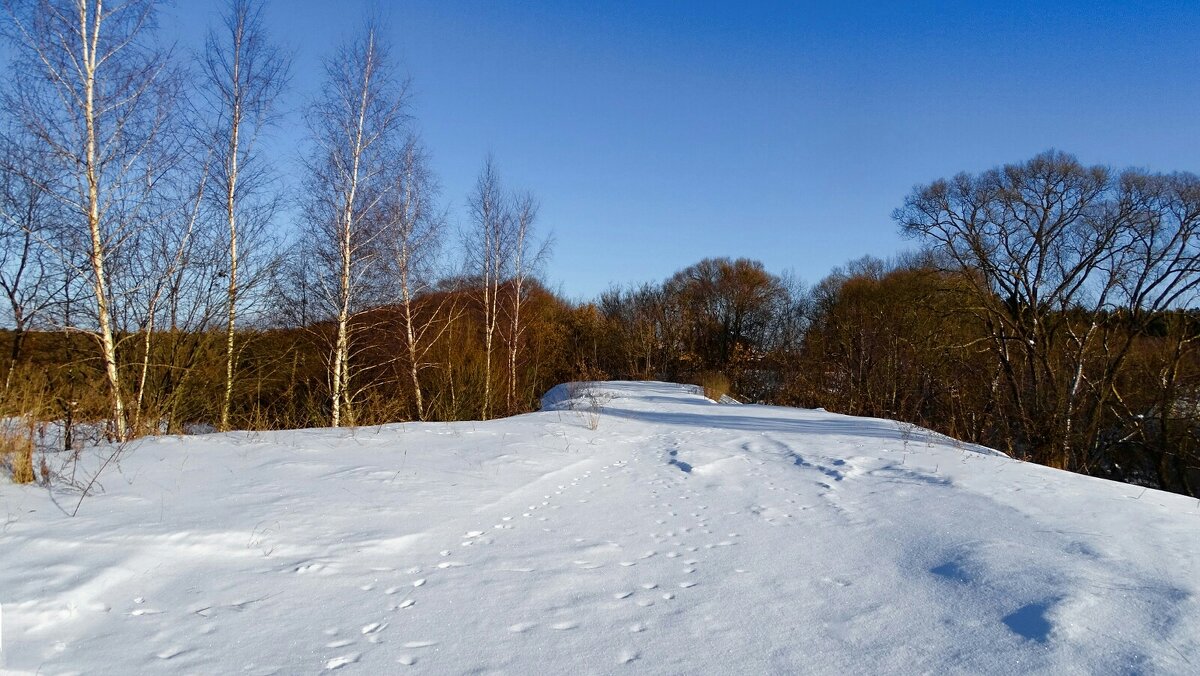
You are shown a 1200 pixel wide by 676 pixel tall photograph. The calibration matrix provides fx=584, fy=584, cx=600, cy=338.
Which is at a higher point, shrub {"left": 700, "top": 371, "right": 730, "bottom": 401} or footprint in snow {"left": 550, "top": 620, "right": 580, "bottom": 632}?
shrub {"left": 700, "top": 371, "right": 730, "bottom": 401}

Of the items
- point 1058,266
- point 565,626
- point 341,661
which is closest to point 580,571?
point 565,626

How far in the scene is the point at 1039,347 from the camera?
14.2m

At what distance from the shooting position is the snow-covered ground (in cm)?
221

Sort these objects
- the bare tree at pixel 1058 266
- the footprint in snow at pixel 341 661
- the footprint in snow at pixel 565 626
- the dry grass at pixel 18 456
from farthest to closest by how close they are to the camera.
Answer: the bare tree at pixel 1058 266, the dry grass at pixel 18 456, the footprint in snow at pixel 565 626, the footprint in snow at pixel 341 661

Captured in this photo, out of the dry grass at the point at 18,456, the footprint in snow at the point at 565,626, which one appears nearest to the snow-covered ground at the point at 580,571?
the footprint in snow at the point at 565,626

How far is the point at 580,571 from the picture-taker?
320 centimetres

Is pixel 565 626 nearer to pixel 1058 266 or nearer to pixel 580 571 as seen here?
pixel 580 571

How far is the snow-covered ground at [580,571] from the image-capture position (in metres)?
2.21

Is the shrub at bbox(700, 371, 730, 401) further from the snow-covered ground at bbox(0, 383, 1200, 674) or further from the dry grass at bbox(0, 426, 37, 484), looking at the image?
the dry grass at bbox(0, 426, 37, 484)

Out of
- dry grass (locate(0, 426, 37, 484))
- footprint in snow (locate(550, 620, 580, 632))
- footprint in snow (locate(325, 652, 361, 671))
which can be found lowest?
footprint in snow (locate(550, 620, 580, 632))

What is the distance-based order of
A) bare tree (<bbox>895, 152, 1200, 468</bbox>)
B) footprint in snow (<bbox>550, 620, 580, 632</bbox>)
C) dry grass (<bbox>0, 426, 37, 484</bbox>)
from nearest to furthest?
footprint in snow (<bbox>550, 620, 580, 632</bbox>) → dry grass (<bbox>0, 426, 37, 484</bbox>) → bare tree (<bbox>895, 152, 1200, 468</bbox>)

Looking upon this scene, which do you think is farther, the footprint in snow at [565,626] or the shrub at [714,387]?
the shrub at [714,387]

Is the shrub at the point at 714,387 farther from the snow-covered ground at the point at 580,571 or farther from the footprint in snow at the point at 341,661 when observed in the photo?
the footprint in snow at the point at 341,661

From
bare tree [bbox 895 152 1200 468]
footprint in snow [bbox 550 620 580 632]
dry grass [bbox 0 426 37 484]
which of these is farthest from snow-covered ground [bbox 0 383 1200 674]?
bare tree [bbox 895 152 1200 468]
